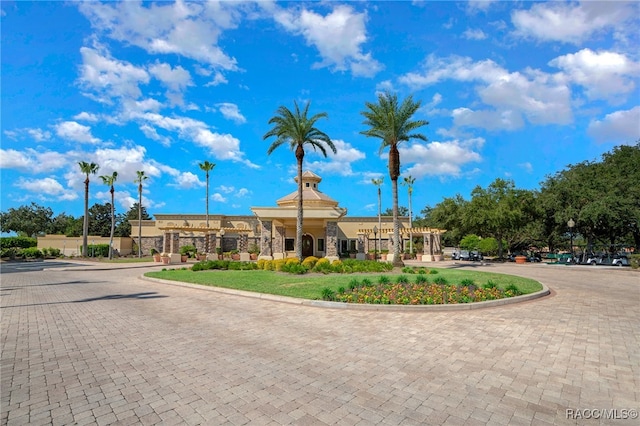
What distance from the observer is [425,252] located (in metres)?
39.2

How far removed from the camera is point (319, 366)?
18.4 feet

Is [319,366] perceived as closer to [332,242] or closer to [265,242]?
[332,242]

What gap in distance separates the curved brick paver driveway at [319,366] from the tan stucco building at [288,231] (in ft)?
74.4

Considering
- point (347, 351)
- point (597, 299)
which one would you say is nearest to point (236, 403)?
point (347, 351)

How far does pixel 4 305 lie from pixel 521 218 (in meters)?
40.5

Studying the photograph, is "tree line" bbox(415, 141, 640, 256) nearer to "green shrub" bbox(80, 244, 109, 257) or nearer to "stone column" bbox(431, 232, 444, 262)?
"stone column" bbox(431, 232, 444, 262)

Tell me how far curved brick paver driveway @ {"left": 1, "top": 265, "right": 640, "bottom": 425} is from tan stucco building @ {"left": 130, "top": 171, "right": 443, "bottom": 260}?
22664mm

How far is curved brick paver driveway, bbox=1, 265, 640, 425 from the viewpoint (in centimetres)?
410

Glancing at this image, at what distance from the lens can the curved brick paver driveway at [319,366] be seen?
13.5 feet

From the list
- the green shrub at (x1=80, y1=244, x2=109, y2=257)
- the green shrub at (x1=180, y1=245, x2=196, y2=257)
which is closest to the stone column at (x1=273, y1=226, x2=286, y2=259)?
the green shrub at (x1=180, y1=245, x2=196, y2=257)

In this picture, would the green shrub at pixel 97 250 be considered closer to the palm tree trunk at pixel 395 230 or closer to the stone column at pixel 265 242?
the stone column at pixel 265 242

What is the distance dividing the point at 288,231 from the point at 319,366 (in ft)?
108

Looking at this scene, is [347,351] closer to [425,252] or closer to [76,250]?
[425,252]

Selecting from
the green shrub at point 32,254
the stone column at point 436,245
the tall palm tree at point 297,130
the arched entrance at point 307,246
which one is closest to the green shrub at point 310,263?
the tall palm tree at point 297,130
